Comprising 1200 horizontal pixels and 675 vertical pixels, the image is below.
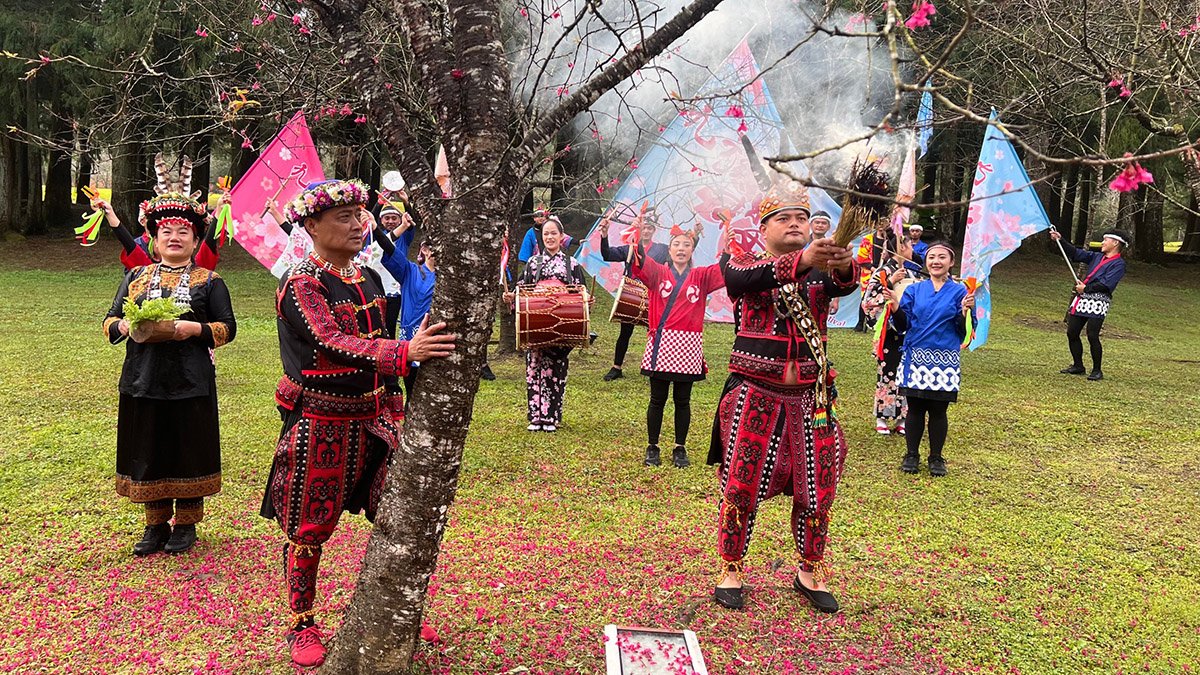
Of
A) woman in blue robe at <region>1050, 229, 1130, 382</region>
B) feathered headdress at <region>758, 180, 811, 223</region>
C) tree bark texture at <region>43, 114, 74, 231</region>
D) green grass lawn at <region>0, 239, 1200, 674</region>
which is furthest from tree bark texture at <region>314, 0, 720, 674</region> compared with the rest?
tree bark texture at <region>43, 114, 74, 231</region>

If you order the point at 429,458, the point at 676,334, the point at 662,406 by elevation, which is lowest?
the point at 662,406

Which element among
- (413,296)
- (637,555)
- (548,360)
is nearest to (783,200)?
(637,555)

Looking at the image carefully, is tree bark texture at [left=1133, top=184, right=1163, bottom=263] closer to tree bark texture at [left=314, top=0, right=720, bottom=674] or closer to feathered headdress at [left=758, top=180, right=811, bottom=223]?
feathered headdress at [left=758, top=180, right=811, bottom=223]

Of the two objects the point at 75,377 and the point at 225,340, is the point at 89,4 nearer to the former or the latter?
the point at 75,377

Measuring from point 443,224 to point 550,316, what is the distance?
165 inches

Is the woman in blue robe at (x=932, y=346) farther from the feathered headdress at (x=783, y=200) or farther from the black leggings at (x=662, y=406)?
the feathered headdress at (x=783, y=200)

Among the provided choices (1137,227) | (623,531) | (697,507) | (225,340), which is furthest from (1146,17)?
(1137,227)

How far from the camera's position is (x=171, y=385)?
457 centimetres

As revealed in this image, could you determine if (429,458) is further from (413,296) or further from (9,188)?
(9,188)

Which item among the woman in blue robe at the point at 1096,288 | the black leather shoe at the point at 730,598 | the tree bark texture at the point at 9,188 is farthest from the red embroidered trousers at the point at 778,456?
the tree bark texture at the point at 9,188

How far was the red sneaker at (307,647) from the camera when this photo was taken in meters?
3.43

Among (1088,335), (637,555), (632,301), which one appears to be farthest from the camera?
(1088,335)

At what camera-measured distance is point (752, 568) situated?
15.4ft

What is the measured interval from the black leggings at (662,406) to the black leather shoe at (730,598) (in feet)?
8.23
